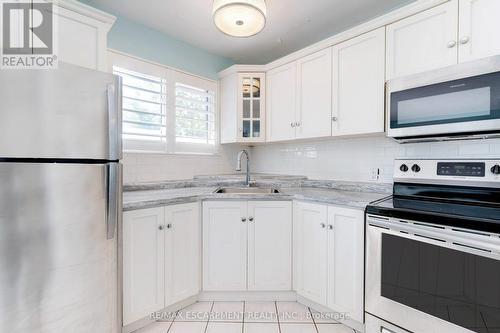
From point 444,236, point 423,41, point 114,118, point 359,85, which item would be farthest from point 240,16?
point 444,236

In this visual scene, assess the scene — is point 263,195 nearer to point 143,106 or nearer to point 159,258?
point 159,258

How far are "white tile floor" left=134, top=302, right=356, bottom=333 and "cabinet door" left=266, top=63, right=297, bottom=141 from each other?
160cm

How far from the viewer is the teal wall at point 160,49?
2.21 m

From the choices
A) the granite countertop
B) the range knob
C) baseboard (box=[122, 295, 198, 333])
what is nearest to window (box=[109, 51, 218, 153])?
the granite countertop

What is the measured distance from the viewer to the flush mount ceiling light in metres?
1.39

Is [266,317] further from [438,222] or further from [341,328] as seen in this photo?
[438,222]

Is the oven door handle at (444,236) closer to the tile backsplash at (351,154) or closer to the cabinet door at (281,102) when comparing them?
the tile backsplash at (351,154)

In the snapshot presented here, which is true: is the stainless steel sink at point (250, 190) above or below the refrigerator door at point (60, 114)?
below

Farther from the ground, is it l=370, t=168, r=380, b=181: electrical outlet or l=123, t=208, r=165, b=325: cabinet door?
l=370, t=168, r=380, b=181: electrical outlet

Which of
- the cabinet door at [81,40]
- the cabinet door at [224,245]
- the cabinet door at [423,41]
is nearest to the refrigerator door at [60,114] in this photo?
the cabinet door at [81,40]

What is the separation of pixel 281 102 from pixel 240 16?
1.19 meters

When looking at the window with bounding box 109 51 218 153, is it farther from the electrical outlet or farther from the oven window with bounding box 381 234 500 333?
the oven window with bounding box 381 234 500 333

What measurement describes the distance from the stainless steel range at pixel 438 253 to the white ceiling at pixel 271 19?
146 centimetres

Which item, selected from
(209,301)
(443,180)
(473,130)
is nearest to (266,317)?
(209,301)
